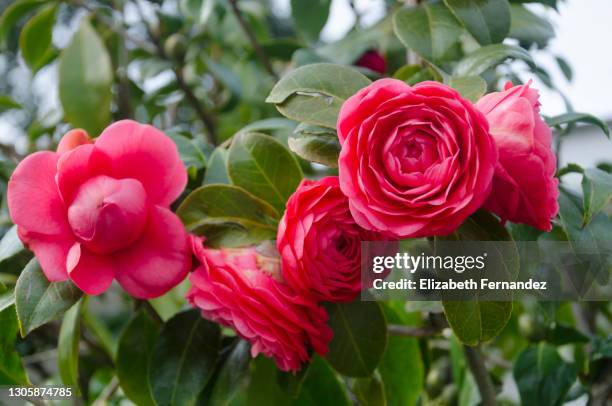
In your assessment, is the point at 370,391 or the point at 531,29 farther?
the point at 531,29

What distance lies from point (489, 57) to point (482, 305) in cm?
24

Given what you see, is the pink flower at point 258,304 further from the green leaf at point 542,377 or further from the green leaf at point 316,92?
the green leaf at point 542,377

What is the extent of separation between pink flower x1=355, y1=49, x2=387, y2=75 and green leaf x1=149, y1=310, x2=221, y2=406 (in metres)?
0.53

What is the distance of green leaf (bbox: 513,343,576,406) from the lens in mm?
837

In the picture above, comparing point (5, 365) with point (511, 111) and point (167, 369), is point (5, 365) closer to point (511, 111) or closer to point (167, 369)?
point (167, 369)

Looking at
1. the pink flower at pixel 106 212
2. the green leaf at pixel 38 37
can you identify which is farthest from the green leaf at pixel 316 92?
the green leaf at pixel 38 37

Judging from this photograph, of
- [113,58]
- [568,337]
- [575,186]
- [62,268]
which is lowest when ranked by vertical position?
[568,337]

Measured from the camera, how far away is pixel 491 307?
0.57 m

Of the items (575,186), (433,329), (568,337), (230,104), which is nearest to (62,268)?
(433,329)

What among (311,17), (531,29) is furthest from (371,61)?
(531,29)

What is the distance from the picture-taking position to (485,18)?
708 millimetres

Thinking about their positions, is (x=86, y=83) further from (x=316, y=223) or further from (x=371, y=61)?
(x=316, y=223)

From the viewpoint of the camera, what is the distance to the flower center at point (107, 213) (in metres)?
0.54

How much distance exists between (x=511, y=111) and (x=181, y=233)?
281 mm
